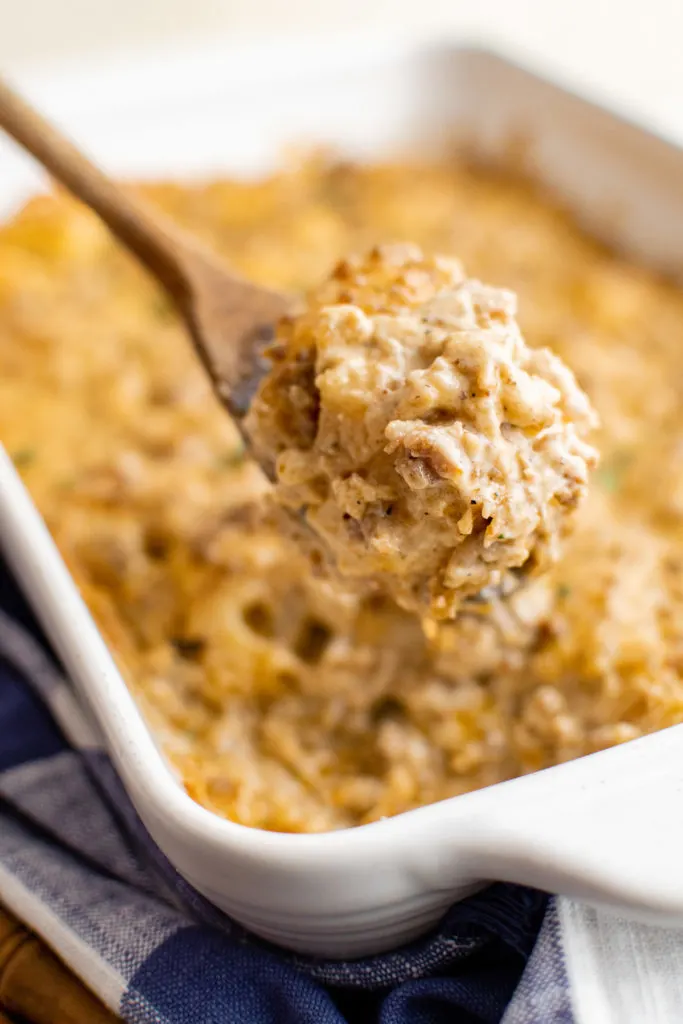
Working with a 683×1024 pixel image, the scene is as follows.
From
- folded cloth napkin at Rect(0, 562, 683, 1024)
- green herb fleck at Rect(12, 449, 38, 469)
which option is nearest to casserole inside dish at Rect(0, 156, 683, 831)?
green herb fleck at Rect(12, 449, 38, 469)

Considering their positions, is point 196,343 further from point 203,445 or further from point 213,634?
point 213,634

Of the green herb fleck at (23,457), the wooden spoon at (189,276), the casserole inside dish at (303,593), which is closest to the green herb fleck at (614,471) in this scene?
the casserole inside dish at (303,593)

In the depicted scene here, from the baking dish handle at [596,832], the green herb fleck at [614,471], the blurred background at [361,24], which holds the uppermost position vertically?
the blurred background at [361,24]

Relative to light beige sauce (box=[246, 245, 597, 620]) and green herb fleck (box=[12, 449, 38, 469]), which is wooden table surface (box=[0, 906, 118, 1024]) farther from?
green herb fleck (box=[12, 449, 38, 469])

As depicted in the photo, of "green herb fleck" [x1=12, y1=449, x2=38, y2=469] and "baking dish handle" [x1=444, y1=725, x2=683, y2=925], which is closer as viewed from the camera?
"baking dish handle" [x1=444, y1=725, x2=683, y2=925]

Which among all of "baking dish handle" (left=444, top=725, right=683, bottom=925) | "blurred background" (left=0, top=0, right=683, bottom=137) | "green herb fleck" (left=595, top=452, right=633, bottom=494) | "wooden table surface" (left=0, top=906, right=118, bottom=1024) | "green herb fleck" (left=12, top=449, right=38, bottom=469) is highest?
"blurred background" (left=0, top=0, right=683, bottom=137)

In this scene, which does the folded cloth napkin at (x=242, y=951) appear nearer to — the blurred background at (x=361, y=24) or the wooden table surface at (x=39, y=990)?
the wooden table surface at (x=39, y=990)

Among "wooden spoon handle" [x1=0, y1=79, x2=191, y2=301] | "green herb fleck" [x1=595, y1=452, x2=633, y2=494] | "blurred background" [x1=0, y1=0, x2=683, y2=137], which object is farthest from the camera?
"blurred background" [x1=0, y1=0, x2=683, y2=137]
